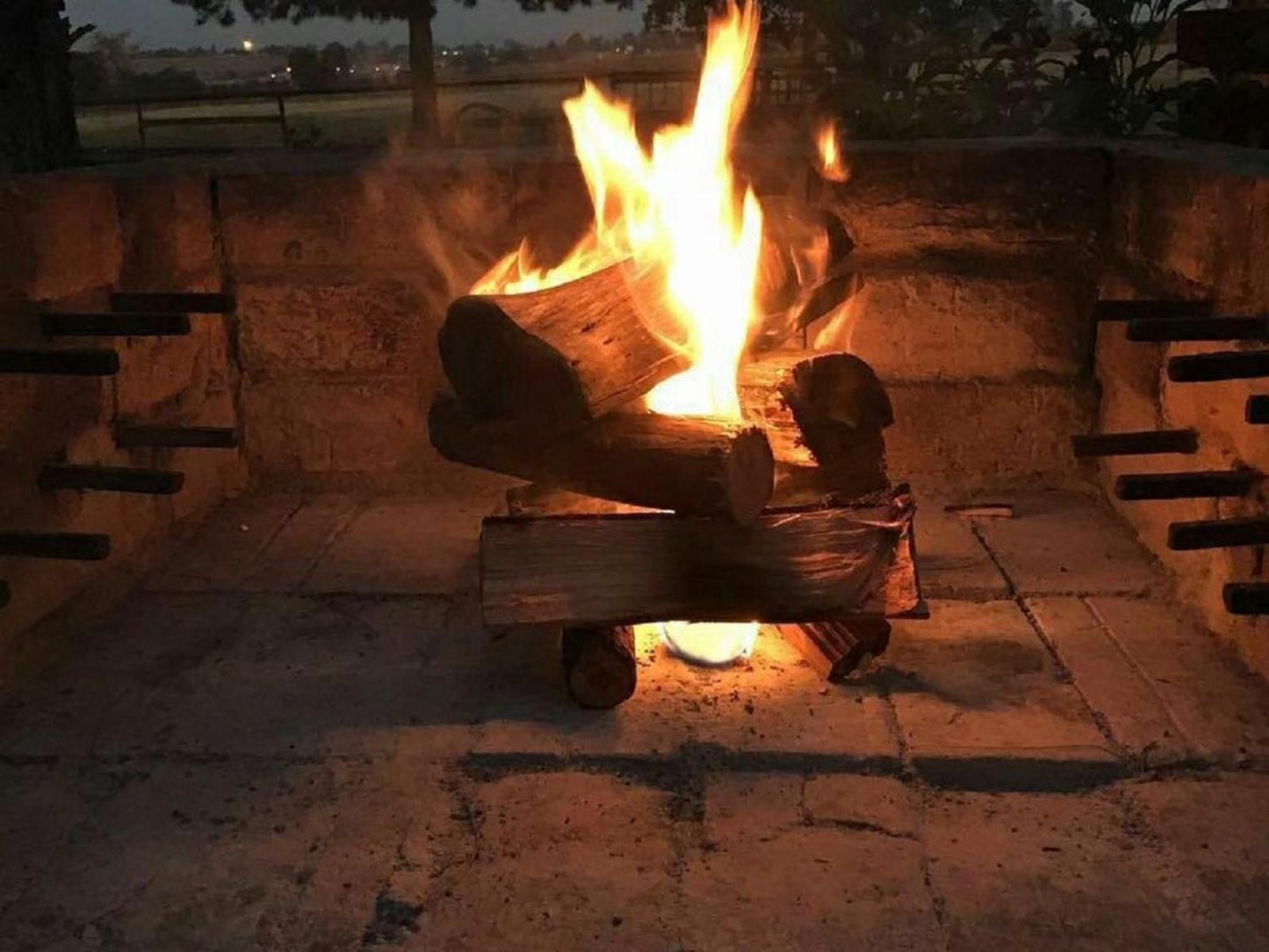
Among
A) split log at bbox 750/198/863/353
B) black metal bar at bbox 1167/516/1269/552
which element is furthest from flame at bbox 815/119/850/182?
black metal bar at bbox 1167/516/1269/552

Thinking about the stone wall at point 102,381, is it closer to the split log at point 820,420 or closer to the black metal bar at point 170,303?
the black metal bar at point 170,303

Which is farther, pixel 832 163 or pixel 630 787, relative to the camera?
pixel 832 163

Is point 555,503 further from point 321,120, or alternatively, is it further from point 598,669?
point 321,120

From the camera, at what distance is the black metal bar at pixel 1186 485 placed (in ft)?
8.78

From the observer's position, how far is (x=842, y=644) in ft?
9.41

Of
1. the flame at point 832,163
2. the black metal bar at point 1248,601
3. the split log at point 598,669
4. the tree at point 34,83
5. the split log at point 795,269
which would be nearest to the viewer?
the black metal bar at point 1248,601

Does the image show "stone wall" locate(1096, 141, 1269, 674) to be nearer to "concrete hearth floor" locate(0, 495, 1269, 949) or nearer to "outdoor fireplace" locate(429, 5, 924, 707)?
"concrete hearth floor" locate(0, 495, 1269, 949)

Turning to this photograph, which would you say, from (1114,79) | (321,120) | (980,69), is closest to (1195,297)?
(1114,79)

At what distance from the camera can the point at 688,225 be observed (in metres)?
3.34

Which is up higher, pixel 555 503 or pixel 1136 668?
pixel 555 503

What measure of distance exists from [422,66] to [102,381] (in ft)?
68.1

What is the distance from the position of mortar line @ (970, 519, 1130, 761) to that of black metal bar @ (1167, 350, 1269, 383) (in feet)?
2.48

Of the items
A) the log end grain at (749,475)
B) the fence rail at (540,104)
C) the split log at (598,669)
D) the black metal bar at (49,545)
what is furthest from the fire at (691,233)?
the fence rail at (540,104)

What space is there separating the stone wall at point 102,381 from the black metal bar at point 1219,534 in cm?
272
